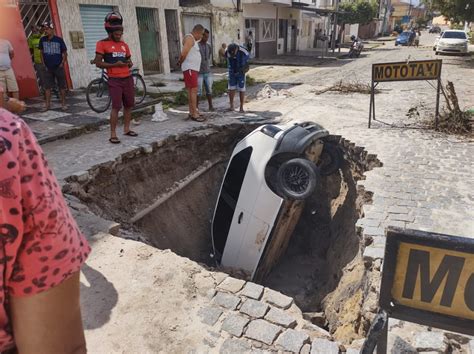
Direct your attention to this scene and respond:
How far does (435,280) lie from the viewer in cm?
155

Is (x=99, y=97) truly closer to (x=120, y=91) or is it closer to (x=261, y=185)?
(x=120, y=91)

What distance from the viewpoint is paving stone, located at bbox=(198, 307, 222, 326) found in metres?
2.79

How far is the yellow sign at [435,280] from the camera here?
1.50 metres

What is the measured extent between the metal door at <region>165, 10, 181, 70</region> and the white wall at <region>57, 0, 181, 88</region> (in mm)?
806

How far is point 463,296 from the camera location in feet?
5.05

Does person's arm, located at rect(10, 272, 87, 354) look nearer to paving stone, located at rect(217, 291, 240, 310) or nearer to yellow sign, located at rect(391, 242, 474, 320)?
yellow sign, located at rect(391, 242, 474, 320)

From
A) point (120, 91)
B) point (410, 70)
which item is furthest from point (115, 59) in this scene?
point (410, 70)

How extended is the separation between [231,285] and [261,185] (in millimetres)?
2221

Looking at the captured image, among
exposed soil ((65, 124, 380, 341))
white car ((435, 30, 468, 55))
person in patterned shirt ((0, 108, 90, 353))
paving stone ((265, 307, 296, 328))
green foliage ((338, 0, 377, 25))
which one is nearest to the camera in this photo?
person in patterned shirt ((0, 108, 90, 353))

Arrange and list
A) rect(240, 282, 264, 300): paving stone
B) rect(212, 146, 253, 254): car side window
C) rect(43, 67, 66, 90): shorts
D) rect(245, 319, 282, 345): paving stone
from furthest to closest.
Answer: rect(43, 67, 66, 90): shorts → rect(212, 146, 253, 254): car side window → rect(240, 282, 264, 300): paving stone → rect(245, 319, 282, 345): paving stone

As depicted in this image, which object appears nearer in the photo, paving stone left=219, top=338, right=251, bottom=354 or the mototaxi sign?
the mototaxi sign

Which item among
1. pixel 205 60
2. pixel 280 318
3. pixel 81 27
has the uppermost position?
pixel 81 27

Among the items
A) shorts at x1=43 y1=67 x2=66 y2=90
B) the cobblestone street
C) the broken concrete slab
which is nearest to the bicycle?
shorts at x1=43 y1=67 x2=66 y2=90

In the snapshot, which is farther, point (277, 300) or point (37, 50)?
point (37, 50)
